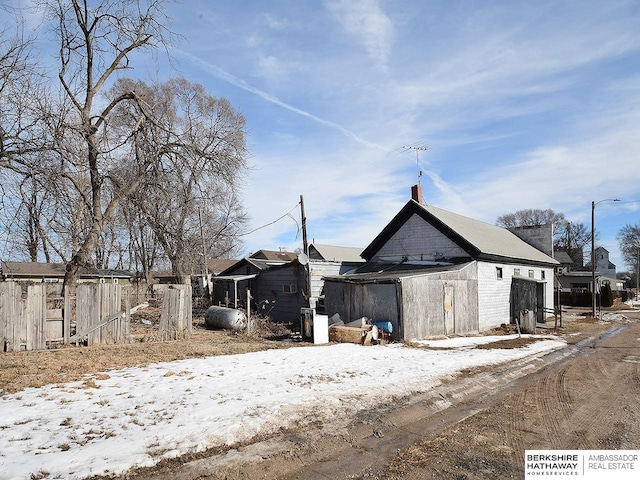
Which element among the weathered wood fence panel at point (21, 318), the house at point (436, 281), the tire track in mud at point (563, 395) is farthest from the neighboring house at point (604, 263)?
the weathered wood fence panel at point (21, 318)

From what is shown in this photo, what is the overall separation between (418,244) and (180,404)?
19305 mm

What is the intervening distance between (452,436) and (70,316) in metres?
10.9

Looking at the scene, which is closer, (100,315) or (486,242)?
(100,315)

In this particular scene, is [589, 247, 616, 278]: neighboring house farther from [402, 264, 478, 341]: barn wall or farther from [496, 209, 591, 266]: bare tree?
[402, 264, 478, 341]: barn wall

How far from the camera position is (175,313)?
14383mm

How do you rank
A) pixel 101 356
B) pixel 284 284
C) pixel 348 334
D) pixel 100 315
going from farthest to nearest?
pixel 284 284 < pixel 348 334 < pixel 100 315 < pixel 101 356

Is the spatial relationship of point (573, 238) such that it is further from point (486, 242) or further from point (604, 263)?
point (486, 242)

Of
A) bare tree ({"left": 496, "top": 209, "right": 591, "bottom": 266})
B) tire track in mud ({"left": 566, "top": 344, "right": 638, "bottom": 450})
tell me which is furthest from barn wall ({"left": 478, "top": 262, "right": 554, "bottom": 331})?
bare tree ({"left": 496, "top": 209, "right": 591, "bottom": 266})

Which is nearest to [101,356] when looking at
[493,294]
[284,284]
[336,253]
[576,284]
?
[284,284]

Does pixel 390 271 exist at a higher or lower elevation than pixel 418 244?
lower

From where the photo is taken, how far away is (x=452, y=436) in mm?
6078

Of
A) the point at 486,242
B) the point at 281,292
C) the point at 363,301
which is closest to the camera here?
the point at 363,301

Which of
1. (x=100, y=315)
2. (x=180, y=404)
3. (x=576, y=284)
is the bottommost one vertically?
(x=576, y=284)

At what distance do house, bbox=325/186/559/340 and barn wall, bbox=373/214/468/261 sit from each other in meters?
0.05
